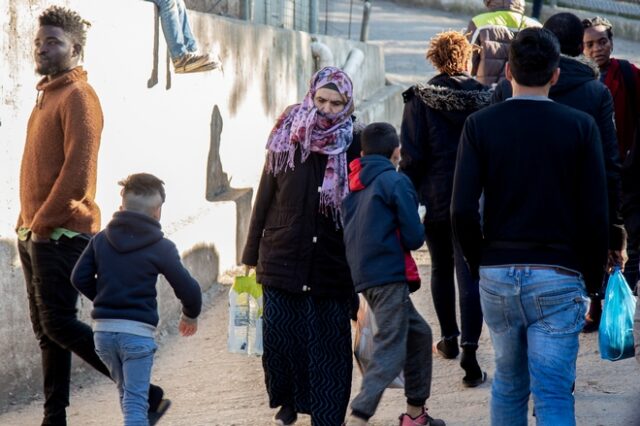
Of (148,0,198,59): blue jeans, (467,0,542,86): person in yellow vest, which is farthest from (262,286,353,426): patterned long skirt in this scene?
(467,0,542,86): person in yellow vest

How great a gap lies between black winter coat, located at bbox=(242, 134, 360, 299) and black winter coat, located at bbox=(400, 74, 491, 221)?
83 cm

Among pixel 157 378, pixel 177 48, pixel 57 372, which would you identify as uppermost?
pixel 177 48

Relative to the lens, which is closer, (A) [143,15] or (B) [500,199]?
(B) [500,199]

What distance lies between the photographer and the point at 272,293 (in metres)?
6.14

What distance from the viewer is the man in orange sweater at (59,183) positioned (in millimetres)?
5602

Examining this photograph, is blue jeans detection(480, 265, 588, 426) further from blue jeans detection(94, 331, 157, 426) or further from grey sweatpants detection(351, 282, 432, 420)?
blue jeans detection(94, 331, 157, 426)

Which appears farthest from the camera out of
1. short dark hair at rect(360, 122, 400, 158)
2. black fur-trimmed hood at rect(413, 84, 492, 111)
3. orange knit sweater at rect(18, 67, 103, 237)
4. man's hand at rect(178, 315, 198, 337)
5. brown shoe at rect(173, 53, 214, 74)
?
brown shoe at rect(173, 53, 214, 74)

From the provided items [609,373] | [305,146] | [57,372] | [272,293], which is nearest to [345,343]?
[272,293]

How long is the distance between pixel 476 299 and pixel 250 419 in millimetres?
1346

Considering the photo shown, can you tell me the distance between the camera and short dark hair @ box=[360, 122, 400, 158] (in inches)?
233

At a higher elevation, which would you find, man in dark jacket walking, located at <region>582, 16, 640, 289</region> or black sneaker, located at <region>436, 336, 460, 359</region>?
man in dark jacket walking, located at <region>582, 16, 640, 289</region>

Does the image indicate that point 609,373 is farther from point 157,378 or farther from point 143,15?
point 143,15

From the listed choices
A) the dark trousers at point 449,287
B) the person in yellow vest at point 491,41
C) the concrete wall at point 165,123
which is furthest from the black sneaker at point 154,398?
the person in yellow vest at point 491,41

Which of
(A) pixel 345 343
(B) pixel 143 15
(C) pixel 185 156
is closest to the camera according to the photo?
(A) pixel 345 343
